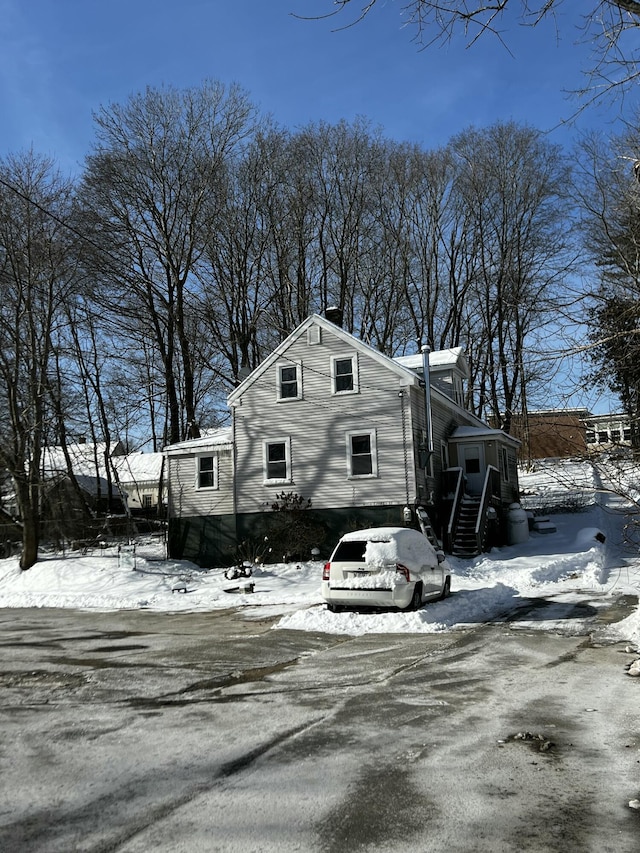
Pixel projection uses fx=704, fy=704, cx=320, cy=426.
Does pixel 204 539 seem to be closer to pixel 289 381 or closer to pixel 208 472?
pixel 208 472

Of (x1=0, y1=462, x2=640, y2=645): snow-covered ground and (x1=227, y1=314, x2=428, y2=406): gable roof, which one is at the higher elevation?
(x1=227, y1=314, x2=428, y2=406): gable roof

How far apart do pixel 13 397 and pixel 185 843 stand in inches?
952

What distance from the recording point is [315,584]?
Answer: 19797 millimetres

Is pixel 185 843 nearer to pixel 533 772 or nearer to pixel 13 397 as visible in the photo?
A: pixel 533 772

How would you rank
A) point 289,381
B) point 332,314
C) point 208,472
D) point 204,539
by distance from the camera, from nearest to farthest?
point 289,381 → point 204,539 → point 208,472 → point 332,314

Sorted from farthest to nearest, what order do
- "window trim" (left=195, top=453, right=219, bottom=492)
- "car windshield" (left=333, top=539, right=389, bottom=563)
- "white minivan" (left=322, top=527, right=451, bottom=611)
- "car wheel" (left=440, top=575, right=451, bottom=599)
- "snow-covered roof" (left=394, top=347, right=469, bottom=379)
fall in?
"snow-covered roof" (left=394, top=347, right=469, bottom=379) < "window trim" (left=195, top=453, right=219, bottom=492) < "car wheel" (left=440, top=575, right=451, bottom=599) < "car windshield" (left=333, top=539, right=389, bottom=563) < "white minivan" (left=322, top=527, right=451, bottom=611)

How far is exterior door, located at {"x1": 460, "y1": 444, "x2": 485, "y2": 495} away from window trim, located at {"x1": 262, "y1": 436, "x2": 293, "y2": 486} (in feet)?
24.9

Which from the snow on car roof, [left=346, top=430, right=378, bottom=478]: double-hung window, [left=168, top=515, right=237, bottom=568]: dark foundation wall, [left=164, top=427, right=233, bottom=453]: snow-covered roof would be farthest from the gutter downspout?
the snow on car roof

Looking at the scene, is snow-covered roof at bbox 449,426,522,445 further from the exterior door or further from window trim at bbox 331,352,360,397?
window trim at bbox 331,352,360,397

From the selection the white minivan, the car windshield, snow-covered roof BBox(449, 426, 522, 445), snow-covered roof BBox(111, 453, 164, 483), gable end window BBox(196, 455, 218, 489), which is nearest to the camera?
the white minivan

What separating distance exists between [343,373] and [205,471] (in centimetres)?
675

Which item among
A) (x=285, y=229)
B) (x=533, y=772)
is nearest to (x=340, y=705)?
(x=533, y=772)

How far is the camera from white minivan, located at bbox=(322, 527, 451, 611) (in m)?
13.0

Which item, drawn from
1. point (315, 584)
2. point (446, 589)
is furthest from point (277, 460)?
point (446, 589)
